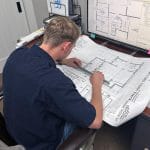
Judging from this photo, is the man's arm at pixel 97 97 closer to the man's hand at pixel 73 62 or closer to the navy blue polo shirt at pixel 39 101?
the navy blue polo shirt at pixel 39 101

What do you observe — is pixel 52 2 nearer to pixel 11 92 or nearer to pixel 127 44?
pixel 127 44

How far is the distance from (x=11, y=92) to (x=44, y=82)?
0.20 meters

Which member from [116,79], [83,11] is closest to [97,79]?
[116,79]

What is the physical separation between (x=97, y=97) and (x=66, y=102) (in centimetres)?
21

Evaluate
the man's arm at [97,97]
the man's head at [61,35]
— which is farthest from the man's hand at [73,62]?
the man's head at [61,35]

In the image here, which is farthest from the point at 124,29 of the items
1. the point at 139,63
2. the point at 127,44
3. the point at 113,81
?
the point at 113,81

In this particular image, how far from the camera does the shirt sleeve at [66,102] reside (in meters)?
0.75

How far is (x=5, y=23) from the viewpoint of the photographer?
224 cm

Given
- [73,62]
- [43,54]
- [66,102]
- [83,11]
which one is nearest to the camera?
[66,102]

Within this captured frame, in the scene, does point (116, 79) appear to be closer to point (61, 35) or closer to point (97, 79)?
point (97, 79)

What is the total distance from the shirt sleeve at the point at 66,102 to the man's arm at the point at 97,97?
0.03 metres

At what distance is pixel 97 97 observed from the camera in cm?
92

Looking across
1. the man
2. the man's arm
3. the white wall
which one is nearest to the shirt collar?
the man

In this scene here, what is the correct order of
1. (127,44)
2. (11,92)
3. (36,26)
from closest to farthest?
(11,92)
(127,44)
(36,26)
